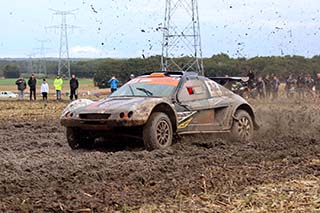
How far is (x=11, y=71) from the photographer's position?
81750 mm

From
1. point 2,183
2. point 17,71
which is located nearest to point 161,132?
point 2,183

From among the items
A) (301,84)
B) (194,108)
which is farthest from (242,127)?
(301,84)

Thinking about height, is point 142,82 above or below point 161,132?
above

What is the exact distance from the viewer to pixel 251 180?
27.0 ft

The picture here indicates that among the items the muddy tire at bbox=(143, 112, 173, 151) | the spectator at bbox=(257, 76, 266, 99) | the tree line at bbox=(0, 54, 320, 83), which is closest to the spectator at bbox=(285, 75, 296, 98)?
the spectator at bbox=(257, 76, 266, 99)

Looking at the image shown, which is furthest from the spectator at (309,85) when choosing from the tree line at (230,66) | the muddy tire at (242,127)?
the muddy tire at (242,127)

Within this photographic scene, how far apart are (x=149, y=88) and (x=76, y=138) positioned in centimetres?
169

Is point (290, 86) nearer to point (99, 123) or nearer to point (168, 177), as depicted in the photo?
point (99, 123)

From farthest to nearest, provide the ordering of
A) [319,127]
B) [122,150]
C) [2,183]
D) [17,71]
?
1. [17,71]
2. [319,127]
3. [122,150]
4. [2,183]

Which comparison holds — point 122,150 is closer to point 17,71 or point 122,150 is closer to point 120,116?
point 120,116

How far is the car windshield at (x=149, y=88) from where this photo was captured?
1211 cm

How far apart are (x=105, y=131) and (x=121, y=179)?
309 cm

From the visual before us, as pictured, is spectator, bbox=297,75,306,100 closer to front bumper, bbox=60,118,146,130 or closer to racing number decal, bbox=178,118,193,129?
racing number decal, bbox=178,118,193,129

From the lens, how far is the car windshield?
1211cm
